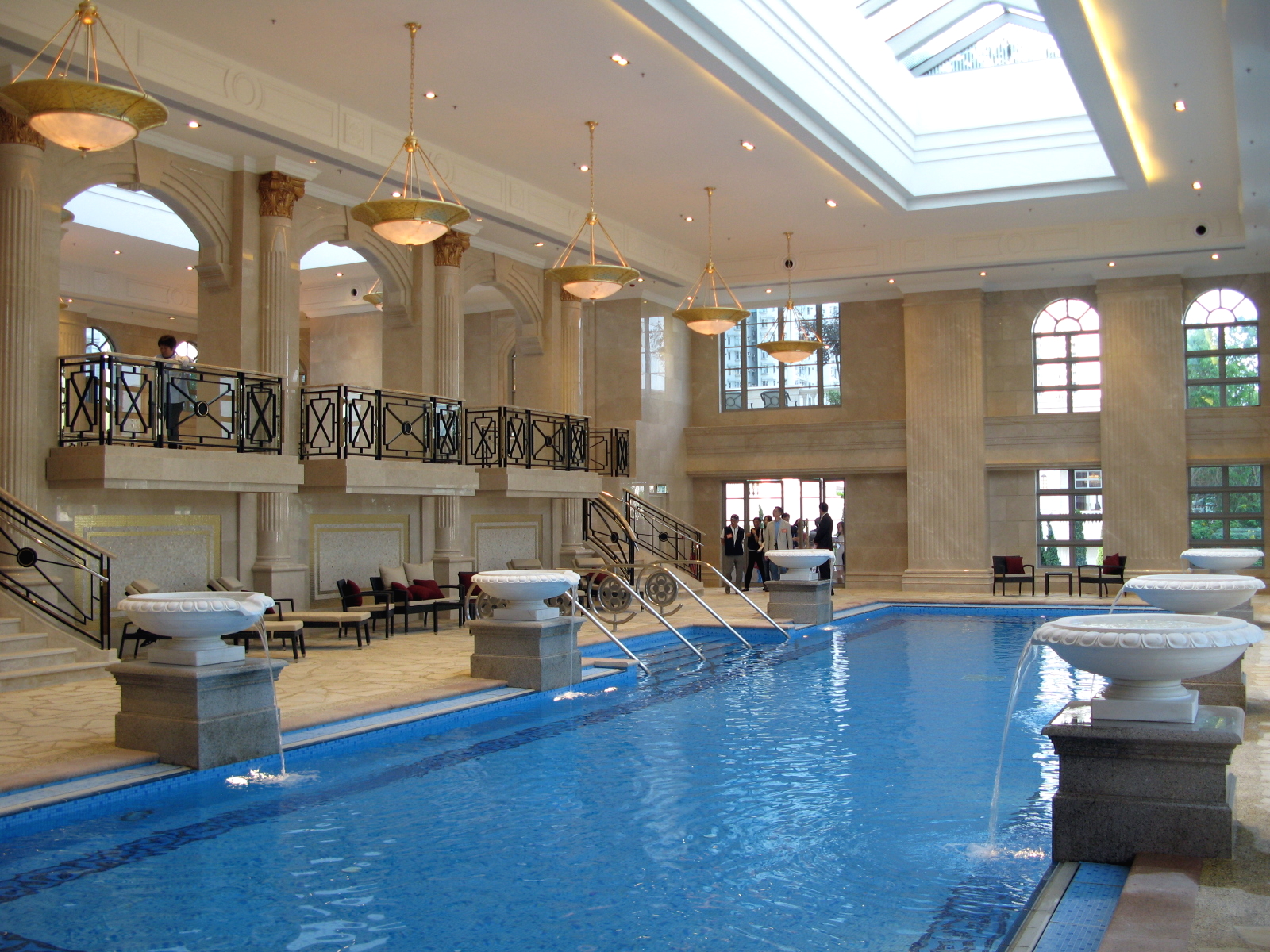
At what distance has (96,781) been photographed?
249 inches

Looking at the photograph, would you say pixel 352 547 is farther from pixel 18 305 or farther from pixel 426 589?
pixel 18 305

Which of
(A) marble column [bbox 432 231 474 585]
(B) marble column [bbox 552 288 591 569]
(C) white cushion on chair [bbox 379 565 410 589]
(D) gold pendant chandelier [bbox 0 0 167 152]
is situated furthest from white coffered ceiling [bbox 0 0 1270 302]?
(C) white cushion on chair [bbox 379 565 410 589]

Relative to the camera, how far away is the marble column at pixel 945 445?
2133 centimetres

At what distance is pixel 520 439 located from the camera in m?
17.8

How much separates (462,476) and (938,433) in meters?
10.2

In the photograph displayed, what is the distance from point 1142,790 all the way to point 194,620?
16.6 feet

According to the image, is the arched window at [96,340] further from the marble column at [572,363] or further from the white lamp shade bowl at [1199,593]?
the white lamp shade bowl at [1199,593]

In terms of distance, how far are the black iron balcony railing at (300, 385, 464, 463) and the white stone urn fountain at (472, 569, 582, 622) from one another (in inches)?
206

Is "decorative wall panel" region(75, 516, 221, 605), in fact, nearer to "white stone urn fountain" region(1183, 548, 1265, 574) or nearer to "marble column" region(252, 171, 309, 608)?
"marble column" region(252, 171, 309, 608)

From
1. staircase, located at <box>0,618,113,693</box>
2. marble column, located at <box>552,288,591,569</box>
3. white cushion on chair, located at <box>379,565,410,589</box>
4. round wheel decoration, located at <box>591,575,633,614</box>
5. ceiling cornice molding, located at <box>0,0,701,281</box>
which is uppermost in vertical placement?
ceiling cornice molding, located at <box>0,0,701,281</box>

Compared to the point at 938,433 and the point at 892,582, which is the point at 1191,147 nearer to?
the point at 938,433

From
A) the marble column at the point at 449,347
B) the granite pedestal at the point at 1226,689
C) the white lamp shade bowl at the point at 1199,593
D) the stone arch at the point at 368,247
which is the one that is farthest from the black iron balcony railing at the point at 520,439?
the white lamp shade bowl at the point at 1199,593

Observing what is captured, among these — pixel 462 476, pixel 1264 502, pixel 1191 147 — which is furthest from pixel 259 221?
pixel 1264 502

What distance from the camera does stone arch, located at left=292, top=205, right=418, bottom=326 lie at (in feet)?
49.6
